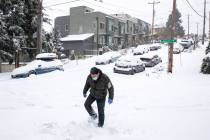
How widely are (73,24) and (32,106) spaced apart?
5219 centimetres

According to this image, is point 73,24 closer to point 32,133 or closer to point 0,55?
point 0,55

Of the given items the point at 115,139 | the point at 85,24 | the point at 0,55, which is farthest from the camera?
the point at 85,24

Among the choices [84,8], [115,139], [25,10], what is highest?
[84,8]

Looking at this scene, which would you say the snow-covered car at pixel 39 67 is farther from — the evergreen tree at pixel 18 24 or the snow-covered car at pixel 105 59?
the snow-covered car at pixel 105 59

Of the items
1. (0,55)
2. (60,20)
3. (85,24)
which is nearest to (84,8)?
(85,24)

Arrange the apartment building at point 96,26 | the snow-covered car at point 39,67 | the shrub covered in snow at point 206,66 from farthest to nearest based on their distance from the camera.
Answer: the apartment building at point 96,26 < the snow-covered car at point 39,67 < the shrub covered in snow at point 206,66

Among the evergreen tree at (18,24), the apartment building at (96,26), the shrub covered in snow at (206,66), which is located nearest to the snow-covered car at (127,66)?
the shrub covered in snow at (206,66)

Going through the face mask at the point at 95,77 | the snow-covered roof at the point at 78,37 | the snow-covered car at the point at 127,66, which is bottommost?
the snow-covered car at the point at 127,66

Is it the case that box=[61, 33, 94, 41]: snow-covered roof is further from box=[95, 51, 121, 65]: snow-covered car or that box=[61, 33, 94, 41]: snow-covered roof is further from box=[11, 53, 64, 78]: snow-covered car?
box=[11, 53, 64, 78]: snow-covered car

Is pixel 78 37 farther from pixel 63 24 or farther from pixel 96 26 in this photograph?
→ pixel 63 24

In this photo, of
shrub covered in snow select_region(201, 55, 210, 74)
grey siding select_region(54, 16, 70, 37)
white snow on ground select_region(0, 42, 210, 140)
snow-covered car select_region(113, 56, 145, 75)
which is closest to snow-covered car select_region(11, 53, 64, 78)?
snow-covered car select_region(113, 56, 145, 75)

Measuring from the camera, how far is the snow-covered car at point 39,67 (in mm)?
22469

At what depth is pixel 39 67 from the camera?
2331 centimetres

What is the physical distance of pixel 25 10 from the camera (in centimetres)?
A: 3191
